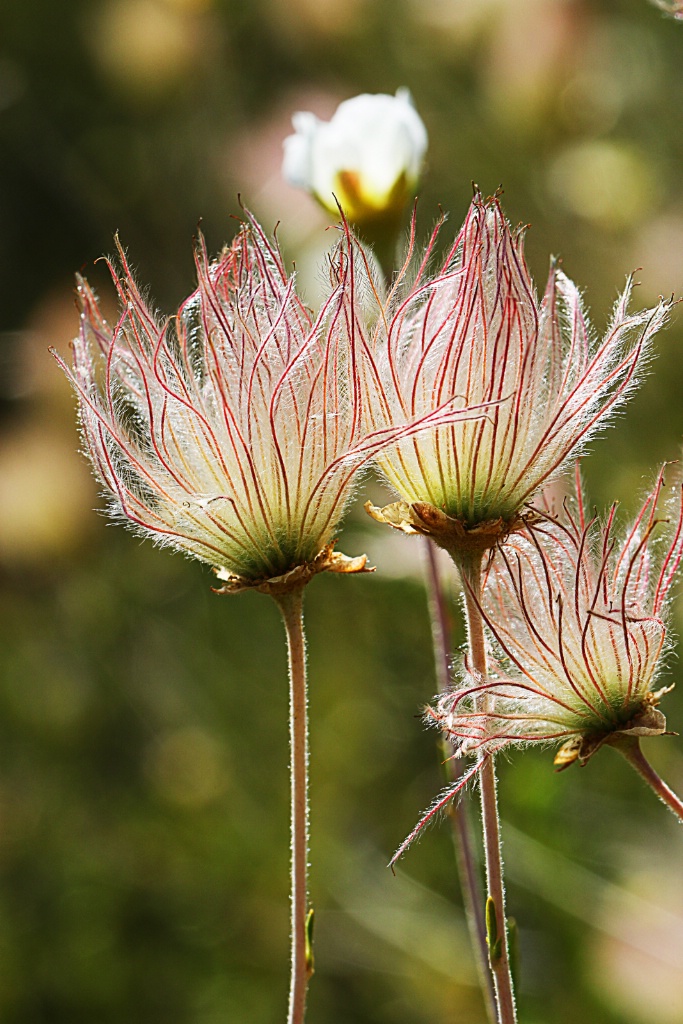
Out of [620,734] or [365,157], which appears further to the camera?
[365,157]

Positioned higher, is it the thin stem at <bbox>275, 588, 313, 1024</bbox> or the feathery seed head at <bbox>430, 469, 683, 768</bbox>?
the feathery seed head at <bbox>430, 469, 683, 768</bbox>

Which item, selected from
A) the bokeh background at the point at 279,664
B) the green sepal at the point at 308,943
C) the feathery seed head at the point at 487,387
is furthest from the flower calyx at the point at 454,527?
the bokeh background at the point at 279,664

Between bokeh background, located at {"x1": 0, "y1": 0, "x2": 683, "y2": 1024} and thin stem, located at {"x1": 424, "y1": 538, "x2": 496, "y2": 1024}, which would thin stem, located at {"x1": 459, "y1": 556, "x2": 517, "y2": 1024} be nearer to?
thin stem, located at {"x1": 424, "y1": 538, "x2": 496, "y2": 1024}

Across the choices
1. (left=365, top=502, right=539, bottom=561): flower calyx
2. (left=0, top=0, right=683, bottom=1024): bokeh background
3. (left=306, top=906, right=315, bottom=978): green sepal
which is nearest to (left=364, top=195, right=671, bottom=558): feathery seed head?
(left=365, top=502, right=539, bottom=561): flower calyx

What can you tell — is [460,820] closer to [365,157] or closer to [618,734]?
[618,734]

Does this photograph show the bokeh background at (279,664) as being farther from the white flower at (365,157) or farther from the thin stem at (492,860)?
the thin stem at (492,860)

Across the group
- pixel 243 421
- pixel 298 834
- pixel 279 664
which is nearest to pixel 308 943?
pixel 298 834

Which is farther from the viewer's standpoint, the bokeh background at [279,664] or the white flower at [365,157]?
the bokeh background at [279,664]
